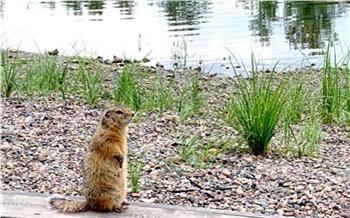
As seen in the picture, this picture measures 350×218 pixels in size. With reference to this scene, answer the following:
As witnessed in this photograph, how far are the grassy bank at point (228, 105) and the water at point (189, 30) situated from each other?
180 centimetres

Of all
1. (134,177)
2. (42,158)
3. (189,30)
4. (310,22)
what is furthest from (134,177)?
(310,22)

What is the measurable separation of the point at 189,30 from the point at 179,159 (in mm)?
9139

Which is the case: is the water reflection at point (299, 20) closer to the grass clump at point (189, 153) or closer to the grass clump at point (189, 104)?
the grass clump at point (189, 104)

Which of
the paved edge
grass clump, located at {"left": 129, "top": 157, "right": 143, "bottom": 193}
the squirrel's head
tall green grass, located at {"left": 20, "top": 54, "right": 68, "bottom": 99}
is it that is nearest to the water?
tall green grass, located at {"left": 20, "top": 54, "right": 68, "bottom": 99}

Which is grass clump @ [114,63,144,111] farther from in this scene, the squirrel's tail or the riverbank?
the squirrel's tail

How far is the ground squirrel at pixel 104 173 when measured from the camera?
284 cm

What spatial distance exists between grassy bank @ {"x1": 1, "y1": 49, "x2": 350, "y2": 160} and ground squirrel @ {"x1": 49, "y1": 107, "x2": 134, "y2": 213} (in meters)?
1.20

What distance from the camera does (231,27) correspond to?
13.5 metres

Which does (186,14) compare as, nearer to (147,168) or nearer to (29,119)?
(29,119)

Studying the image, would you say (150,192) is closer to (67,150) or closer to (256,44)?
(67,150)

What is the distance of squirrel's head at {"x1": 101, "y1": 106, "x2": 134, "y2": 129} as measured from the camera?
119 inches

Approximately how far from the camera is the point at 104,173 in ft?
9.50

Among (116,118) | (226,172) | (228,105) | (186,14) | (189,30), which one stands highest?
(186,14)

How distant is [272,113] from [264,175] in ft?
1.90
